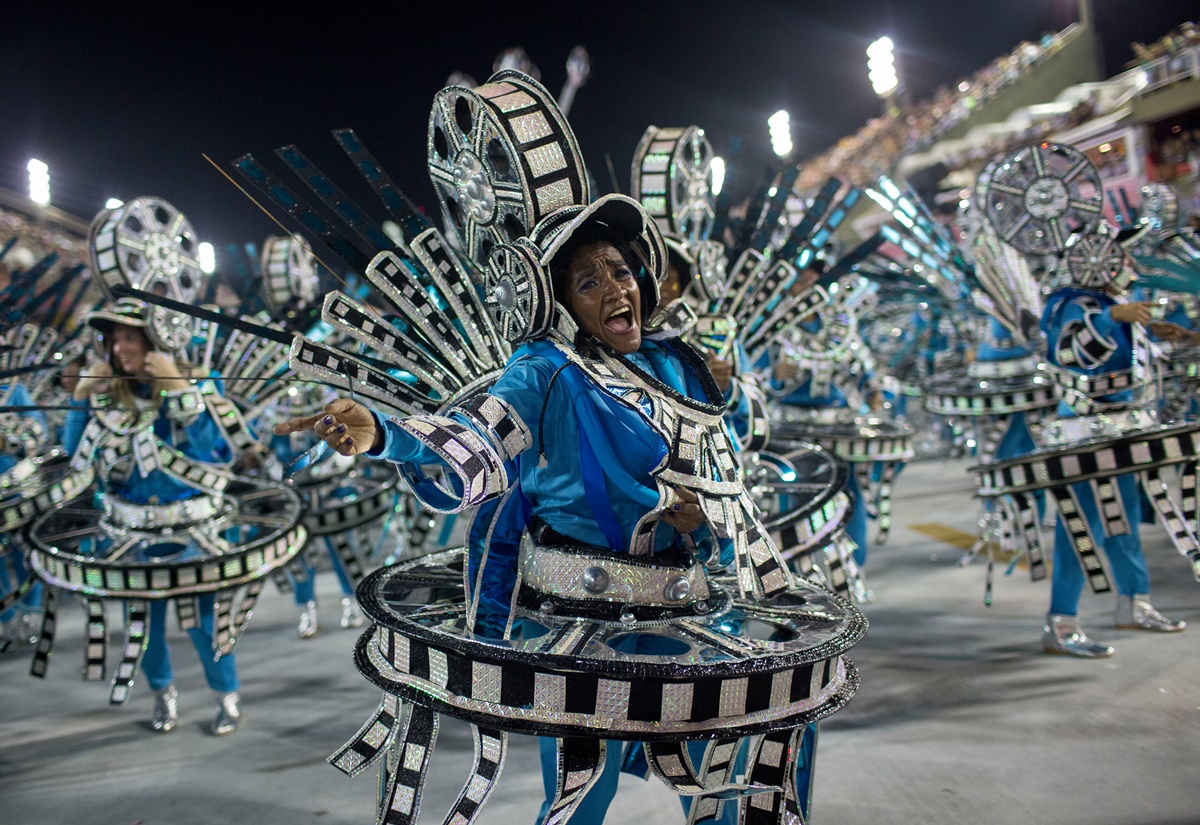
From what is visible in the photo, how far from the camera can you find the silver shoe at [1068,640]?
3773 mm

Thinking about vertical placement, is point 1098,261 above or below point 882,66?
below

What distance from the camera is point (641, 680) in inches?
57.7

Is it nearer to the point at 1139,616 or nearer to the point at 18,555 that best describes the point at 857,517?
the point at 1139,616

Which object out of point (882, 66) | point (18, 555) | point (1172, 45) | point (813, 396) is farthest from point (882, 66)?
point (18, 555)

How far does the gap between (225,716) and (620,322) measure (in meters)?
2.70

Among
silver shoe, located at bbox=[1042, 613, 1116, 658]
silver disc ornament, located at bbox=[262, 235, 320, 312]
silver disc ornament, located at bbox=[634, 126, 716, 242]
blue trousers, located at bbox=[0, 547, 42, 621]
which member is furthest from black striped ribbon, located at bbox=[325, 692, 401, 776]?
silver disc ornament, located at bbox=[262, 235, 320, 312]

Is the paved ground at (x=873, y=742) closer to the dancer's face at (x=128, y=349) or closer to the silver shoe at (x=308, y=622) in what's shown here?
the silver shoe at (x=308, y=622)

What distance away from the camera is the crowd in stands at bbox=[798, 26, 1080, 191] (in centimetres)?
1839

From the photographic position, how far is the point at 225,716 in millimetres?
3574

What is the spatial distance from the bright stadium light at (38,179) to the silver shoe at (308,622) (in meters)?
2.71

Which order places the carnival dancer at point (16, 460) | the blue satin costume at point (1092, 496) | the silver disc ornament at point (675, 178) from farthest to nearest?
the carnival dancer at point (16, 460) < the blue satin costume at point (1092, 496) < the silver disc ornament at point (675, 178)

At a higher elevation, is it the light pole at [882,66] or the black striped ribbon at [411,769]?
the light pole at [882,66]

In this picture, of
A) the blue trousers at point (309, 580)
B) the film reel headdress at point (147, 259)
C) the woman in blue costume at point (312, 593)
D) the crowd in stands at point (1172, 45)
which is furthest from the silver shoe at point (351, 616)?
the crowd in stands at point (1172, 45)

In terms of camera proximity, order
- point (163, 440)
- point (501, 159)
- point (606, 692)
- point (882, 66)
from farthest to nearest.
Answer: point (882, 66)
point (163, 440)
point (501, 159)
point (606, 692)
